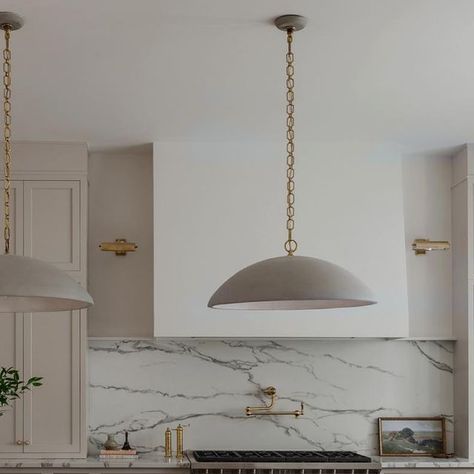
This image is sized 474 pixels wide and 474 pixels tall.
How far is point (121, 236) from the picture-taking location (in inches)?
221

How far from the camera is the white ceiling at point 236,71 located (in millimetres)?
3350

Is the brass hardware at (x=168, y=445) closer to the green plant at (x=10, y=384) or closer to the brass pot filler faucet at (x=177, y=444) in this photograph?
the brass pot filler faucet at (x=177, y=444)

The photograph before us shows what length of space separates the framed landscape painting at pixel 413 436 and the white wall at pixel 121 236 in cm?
150

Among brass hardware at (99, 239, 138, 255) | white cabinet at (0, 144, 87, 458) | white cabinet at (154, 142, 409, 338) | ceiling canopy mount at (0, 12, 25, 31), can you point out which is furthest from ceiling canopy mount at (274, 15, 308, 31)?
brass hardware at (99, 239, 138, 255)

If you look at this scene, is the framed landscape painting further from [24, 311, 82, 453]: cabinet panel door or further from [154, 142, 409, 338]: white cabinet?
[24, 311, 82, 453]: cabinet panel door

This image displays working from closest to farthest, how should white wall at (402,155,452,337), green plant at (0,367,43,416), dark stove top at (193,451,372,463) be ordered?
green plant at (0,367,43,416) → dark stove top at (193,451,372,463) → white wall at (402,155,452,337)

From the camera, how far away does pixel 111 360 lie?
217 inches

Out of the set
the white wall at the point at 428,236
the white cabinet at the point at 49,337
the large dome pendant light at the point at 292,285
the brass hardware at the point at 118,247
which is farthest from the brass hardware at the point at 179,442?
the large dome pendant light at the point at 292,285

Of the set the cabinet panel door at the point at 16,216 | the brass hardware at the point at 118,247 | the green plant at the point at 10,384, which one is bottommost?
the green plant at the point at 10,384

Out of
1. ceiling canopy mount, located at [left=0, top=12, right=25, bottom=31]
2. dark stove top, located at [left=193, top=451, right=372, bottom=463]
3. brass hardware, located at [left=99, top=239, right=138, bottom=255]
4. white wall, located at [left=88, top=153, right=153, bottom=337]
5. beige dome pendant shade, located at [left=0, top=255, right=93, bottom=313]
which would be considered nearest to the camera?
beige dome pendant shade, located at [left=0, top=255, right=93, bottom=313]

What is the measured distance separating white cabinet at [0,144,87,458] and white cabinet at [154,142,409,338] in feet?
1.56

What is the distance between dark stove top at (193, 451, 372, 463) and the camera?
5020 millimetres

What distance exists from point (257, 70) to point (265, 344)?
6.71ft

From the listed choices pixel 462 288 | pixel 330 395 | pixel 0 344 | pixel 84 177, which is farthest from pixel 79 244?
pixel 462 288
